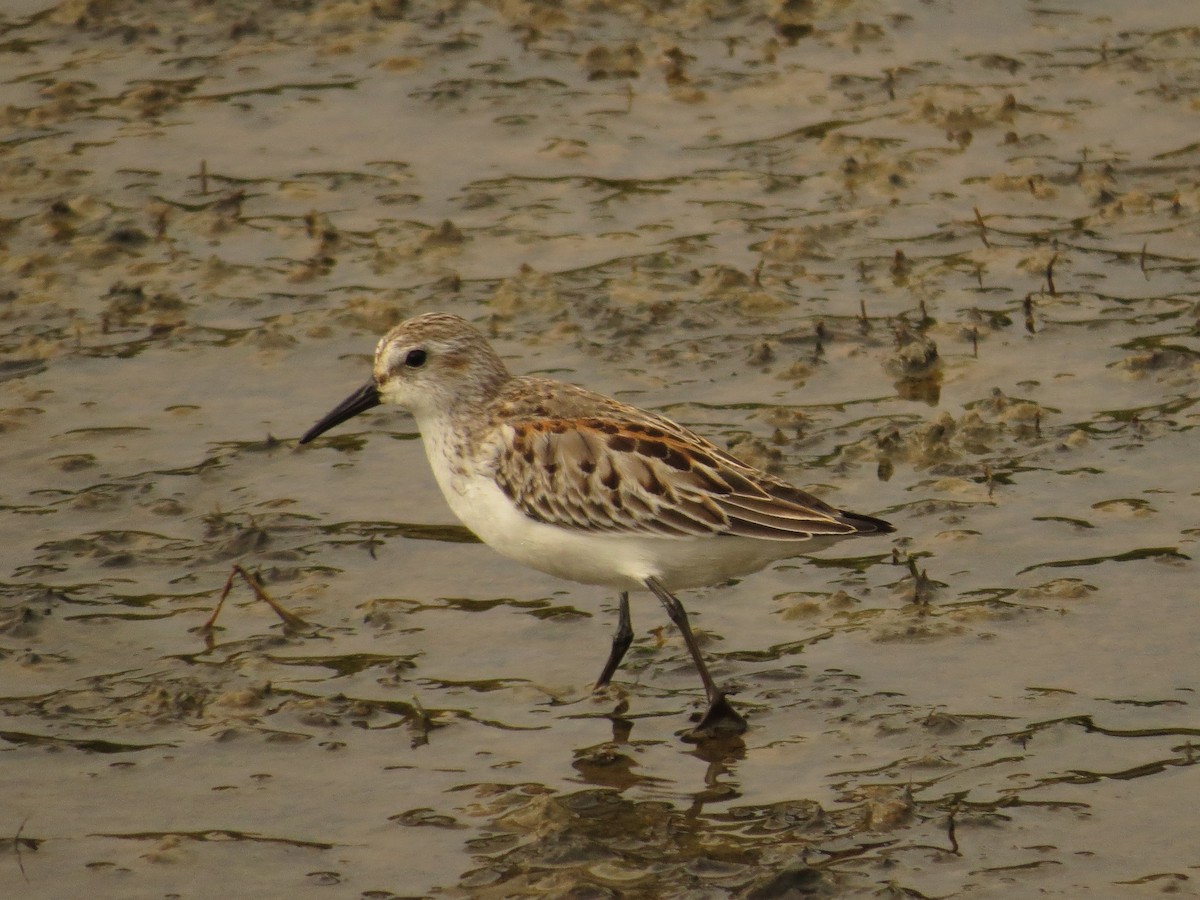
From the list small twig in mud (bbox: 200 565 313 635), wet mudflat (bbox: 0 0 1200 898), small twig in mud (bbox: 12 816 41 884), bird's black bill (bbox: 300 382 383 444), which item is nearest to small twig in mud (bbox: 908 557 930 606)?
wet mudflat (bbox: 0 0 1200 898)

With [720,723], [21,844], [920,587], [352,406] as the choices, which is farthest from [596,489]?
[21,844]

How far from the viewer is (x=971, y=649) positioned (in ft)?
28.7

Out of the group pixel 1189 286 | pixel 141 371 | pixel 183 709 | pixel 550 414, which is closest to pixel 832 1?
pixel 1189 286

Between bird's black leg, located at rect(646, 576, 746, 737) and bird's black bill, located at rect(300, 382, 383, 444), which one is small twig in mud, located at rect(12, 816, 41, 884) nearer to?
bird's black bill, located at rect(300, 382, 383, 444)

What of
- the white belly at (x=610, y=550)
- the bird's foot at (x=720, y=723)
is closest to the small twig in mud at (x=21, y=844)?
the white belly at (x=610, y=550)

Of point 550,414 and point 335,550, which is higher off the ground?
point 550,414

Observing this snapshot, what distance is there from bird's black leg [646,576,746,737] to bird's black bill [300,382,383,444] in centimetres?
172

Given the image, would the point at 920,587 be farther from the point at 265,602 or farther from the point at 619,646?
the point at 265,602

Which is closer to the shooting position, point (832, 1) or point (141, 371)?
point (141, 371)

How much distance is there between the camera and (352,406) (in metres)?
9.19

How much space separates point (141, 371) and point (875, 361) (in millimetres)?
4436

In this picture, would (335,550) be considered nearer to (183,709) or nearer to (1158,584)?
(183,709)

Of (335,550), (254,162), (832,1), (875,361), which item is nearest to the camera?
(335,550)

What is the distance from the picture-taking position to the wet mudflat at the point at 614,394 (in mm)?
7684
